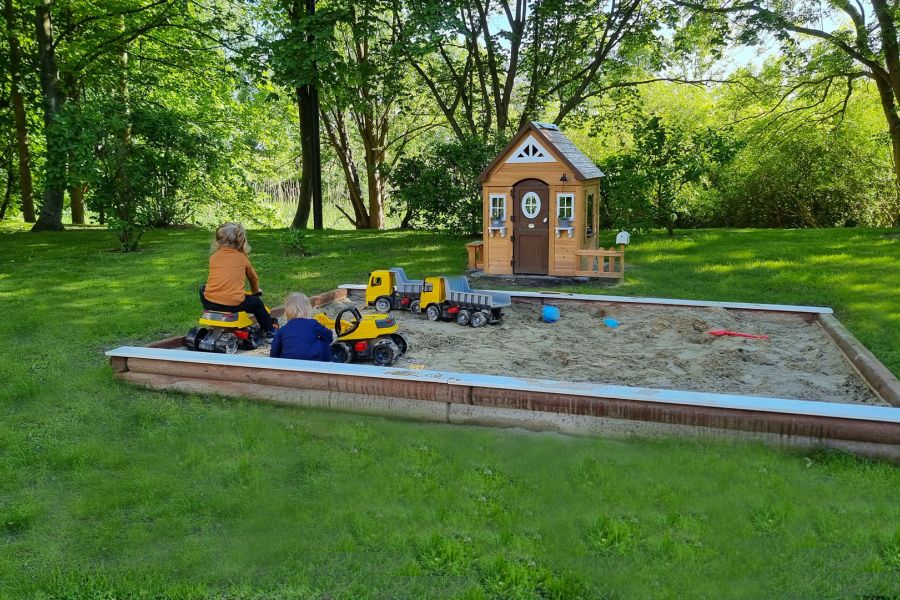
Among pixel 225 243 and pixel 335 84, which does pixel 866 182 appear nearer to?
pixel 335 84

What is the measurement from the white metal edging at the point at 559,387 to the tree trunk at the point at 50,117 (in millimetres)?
8720

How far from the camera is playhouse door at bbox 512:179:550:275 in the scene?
411 inches

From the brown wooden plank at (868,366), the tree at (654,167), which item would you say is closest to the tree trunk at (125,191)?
the tree at (654,167)

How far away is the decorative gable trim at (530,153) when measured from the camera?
1019 cm

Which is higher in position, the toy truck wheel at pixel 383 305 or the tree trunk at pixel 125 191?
the tree trunk at pixel 125 191

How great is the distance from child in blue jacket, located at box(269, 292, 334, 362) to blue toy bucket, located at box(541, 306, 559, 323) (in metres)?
2.97

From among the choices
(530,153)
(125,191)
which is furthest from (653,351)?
(125,191)

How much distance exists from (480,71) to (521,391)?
44.9 feet

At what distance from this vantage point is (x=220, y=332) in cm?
638

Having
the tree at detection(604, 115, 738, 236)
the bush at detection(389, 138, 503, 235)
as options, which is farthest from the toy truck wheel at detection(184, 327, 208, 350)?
the tree at detection(604, 115, 738, 236)

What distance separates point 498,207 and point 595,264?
68.4 inches

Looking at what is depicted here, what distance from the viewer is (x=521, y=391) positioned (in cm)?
445

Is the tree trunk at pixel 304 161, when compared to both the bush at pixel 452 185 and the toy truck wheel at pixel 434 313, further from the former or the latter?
the toy truck wheel at pixel 434 313

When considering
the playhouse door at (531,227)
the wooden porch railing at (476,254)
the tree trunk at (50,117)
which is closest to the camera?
the playhouse door at (531,227)
